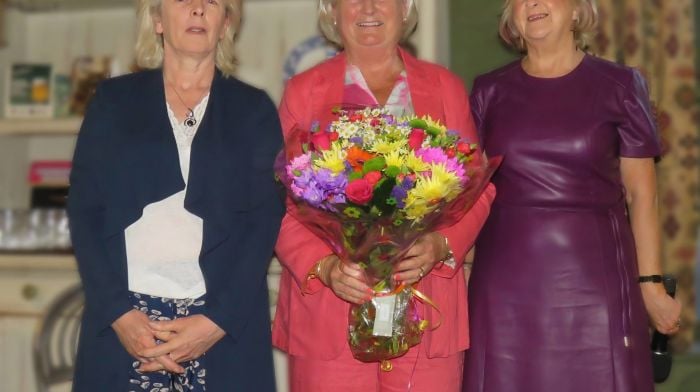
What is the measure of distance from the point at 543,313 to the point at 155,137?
3.57ft

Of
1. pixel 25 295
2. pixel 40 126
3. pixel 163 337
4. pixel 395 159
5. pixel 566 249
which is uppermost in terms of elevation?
pixel 40 126

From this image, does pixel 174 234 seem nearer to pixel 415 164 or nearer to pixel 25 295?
pixel 415 164

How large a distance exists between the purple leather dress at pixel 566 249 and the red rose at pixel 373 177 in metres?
0.61

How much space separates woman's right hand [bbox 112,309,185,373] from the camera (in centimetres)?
192

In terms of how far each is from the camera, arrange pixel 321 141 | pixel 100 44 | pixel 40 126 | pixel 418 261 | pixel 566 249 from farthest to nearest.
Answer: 1. pixel 100 44
2. pixel 40 126
3. pixel 566 249
4. pixel 418 261
5. pixel 321 141

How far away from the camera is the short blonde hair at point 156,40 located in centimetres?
213

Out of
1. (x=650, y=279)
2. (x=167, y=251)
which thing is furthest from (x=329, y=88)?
(x=650, y=279)

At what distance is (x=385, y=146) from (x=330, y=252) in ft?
1.35

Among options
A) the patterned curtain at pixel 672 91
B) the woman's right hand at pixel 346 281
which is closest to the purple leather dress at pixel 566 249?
the woman's right hand at pixel 346 281

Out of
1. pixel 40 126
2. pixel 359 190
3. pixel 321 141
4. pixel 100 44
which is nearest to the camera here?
pixel 359 190

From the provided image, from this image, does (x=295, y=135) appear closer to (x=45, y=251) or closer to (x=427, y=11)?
(x=427, y=11)

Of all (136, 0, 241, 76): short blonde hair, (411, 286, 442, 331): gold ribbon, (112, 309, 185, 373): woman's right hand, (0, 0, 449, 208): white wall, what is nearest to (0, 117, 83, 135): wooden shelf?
(0, 0, 449, 208): white wall

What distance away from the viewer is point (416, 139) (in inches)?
69.1

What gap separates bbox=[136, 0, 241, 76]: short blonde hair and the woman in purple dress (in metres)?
0.75
